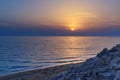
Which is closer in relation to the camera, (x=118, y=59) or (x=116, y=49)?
(x=118, y=59)

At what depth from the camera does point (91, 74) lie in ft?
40.1

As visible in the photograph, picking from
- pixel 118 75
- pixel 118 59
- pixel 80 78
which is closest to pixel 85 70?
pixel 80 78

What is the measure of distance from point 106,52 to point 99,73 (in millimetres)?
3883

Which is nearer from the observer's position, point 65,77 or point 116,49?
point 65,77

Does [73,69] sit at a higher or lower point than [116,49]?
lower

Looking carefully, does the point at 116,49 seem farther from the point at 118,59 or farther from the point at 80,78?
the point at 80,78

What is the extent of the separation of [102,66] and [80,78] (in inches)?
58.0

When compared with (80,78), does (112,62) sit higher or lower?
higher

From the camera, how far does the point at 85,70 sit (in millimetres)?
13500

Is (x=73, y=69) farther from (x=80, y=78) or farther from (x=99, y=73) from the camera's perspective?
(x=99, y=73)

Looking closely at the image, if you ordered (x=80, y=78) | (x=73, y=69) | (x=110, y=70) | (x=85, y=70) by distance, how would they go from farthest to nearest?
(x=73, y=69) < (x=85, y=70) < (x=80, y=78) < (x=110, y=70)

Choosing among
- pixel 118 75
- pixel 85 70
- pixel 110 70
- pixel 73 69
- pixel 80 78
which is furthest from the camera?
pixel 73 69

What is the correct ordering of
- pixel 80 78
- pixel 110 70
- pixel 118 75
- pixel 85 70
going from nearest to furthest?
pixel 118 75 → pixel 110 70 → pixel 80 78 → pixel 85 70

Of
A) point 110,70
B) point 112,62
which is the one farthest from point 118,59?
point 110,70
